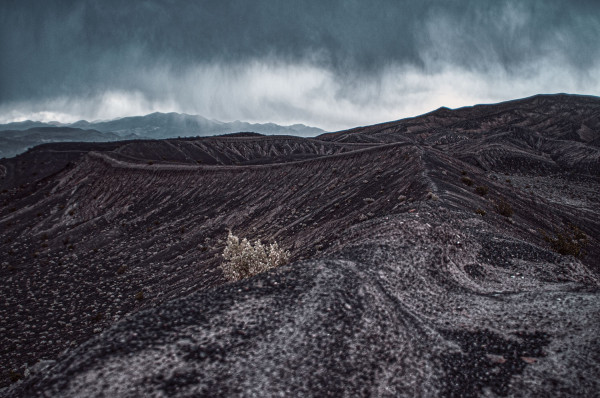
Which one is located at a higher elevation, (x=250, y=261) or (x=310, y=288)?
(x=310, y=288)

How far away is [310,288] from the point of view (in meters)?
10.1

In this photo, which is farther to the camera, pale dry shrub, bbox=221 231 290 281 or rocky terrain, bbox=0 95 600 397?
pale dry shrub, bbox=221 231 290 281

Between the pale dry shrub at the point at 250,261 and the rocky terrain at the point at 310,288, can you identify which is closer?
the rocky terrain at the point at 310,288

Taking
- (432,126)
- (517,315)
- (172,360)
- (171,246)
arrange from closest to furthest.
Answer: (172,360), (517,315), (171,246), (432,126)

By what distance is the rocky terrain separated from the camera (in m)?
7.47

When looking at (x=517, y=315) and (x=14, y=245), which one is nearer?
(x=517, y=315)

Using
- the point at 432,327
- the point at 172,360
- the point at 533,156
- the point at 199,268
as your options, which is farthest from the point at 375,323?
the point at 533,156

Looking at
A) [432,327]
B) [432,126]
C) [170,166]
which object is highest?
[432,126]

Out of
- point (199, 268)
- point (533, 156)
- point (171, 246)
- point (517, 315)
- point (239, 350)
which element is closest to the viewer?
point (239, 350)

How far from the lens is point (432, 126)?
148250 mm

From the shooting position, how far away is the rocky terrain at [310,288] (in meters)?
7.47

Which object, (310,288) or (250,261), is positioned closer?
(310,288)

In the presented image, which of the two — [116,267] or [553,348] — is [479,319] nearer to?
[553,348]

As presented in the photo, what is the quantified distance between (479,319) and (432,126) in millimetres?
153102
